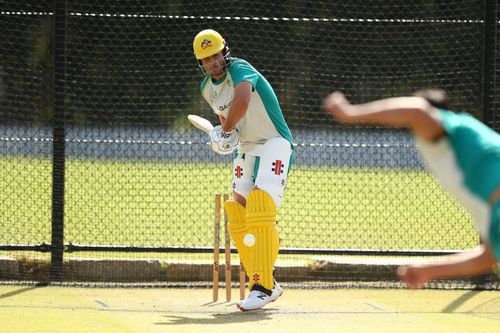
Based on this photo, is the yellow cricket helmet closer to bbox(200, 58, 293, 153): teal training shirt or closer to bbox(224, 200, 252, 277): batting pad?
bbox(200, 58, 293, 153): teal training shirt

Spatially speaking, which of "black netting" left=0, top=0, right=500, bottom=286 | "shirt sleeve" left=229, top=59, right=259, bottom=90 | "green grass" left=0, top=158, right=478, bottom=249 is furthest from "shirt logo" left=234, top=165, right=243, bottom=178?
"green grass" left=0, top=158, right=478, bottom=249

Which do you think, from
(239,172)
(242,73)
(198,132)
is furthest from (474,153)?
(198,132)

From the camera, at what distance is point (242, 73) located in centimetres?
771

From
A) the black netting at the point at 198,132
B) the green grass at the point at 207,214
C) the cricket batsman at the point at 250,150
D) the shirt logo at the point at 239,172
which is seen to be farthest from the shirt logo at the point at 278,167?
the green grass at the point at 207,214

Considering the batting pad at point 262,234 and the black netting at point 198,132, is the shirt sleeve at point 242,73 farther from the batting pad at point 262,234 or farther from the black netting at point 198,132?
the black netting at point 198,132

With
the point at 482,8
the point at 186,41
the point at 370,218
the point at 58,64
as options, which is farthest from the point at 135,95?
the point at 482,8

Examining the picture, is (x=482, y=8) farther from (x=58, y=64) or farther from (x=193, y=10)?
(x=193, y=10)

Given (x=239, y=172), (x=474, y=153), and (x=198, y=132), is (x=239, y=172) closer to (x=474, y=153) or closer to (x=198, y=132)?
(x=474, y=153)

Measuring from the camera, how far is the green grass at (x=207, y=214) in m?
11.1

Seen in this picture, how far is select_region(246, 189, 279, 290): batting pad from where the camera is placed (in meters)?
7.62

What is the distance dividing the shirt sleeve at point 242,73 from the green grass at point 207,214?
3.52 meters

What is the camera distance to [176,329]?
6.97m

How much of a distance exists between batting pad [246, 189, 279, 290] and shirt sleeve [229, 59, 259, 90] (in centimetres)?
82

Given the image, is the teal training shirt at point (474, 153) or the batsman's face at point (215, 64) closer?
the teal training shirt at point (474, 153)
